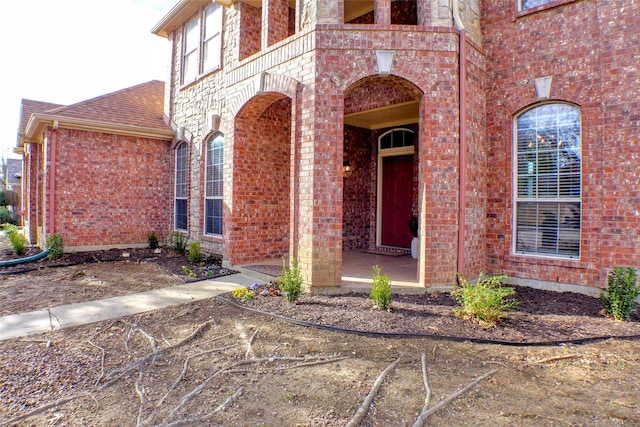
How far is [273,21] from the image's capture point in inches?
272

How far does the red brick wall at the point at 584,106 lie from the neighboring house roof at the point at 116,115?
8.61 m

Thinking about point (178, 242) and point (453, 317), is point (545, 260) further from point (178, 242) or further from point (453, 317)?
point (178, 242)

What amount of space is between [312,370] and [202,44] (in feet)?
30.0

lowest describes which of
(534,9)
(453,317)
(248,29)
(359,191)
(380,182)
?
(453,317)

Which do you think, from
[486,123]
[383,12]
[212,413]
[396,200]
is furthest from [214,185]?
[212,413]

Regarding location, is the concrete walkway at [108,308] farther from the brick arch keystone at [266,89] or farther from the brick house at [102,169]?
the brick house at [102,169]

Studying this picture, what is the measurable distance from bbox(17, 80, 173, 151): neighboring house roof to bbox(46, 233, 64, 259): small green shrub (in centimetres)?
274

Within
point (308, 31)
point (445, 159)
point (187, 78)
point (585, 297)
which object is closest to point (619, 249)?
point (585, 297)

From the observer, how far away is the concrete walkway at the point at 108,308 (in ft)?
14.3

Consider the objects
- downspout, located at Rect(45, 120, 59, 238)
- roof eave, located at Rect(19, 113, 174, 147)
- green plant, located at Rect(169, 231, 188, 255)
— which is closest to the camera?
roof eave, located at Rect(19, 113, 174, 147)

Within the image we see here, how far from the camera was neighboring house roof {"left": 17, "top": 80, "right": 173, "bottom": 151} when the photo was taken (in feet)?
29.8

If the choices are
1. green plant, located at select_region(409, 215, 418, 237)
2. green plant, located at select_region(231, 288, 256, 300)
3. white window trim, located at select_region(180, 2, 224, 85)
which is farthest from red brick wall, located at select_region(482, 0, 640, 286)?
white window trim, located at select_region(180, 2, 224, 85)

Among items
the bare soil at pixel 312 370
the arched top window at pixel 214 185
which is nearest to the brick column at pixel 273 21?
the arched top window at pixel 214 185

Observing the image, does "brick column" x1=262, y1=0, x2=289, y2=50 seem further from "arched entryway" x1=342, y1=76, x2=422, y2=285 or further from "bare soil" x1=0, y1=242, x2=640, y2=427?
"bare soil" x1=0, y1=242, x2=640, y2=427
